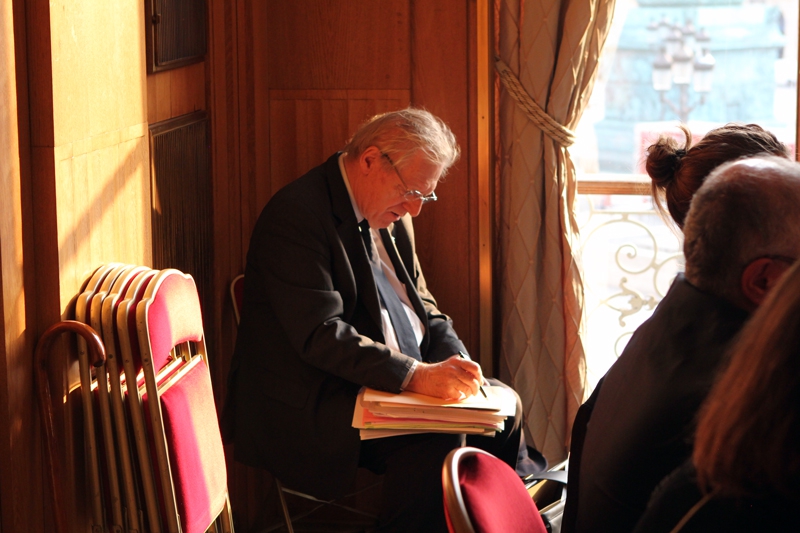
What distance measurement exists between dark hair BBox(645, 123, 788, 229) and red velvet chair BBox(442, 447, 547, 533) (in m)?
0.85

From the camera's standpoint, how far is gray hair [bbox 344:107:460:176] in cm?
254

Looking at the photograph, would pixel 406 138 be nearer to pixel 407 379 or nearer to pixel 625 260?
pixel 407 379

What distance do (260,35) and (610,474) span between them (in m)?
2.16

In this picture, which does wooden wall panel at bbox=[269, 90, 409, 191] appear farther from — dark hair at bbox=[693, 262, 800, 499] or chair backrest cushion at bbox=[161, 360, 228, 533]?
dark hair at bbox=[693, 262, 800, 499]

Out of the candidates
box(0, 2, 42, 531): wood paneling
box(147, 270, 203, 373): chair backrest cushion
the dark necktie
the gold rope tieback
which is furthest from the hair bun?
box(0, 2, 42, 531): wood paneling

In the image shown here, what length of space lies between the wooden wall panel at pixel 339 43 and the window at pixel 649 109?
92cm

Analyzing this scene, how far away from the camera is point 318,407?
245cm

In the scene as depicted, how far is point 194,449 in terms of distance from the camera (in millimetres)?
1933

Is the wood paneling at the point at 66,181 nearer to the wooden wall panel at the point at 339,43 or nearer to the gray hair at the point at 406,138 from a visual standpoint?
the gray hair at the point at 406,138

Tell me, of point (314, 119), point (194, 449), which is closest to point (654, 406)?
point (194, 449)

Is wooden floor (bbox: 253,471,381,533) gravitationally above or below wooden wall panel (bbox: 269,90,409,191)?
below

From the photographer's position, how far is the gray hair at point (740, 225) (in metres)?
1.30

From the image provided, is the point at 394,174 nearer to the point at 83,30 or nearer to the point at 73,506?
the point at 83,30

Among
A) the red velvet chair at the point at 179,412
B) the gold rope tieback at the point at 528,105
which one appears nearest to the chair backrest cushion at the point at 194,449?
the red velvet chair at the point at 179,412
